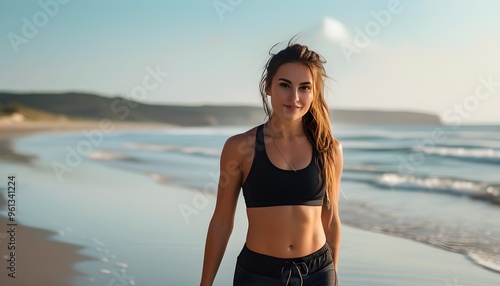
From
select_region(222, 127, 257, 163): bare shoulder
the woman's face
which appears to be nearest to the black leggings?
select_region(222, 127, 257, 163): bare shoulder

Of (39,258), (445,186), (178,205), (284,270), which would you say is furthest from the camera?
(445,186)

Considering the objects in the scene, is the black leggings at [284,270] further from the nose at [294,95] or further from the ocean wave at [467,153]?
the ocean wave at [467,153]

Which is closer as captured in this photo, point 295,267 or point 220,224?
point 295,267

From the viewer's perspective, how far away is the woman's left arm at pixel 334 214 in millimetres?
2561

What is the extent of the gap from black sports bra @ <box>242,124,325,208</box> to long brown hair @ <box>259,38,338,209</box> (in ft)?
0.20

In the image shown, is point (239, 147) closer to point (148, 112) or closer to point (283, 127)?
point (283, 127)

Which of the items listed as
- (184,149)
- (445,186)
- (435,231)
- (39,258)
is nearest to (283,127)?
(39,258)

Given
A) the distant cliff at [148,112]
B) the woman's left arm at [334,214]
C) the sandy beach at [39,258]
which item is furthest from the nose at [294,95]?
the distant cliff at [148,112]

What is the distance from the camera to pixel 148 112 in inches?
1674

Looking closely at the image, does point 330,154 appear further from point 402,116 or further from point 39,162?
point 402,116

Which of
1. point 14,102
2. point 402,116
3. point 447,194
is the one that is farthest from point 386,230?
point 14,102

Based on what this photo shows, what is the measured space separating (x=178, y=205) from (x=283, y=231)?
587 centimetres

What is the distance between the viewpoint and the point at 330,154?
252 cm

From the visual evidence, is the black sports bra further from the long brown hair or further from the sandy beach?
the sandy beach
